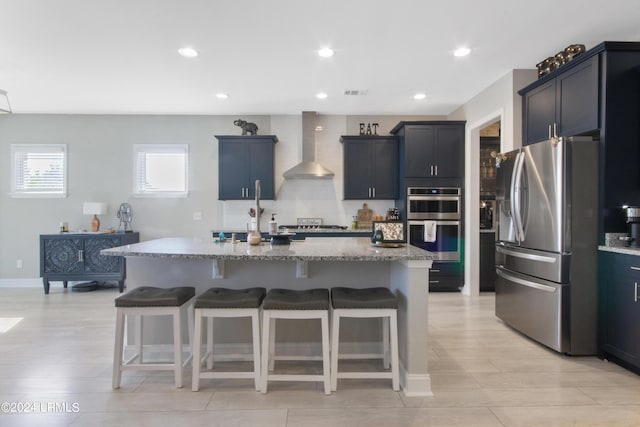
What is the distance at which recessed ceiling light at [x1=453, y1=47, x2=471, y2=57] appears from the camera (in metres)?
3.30

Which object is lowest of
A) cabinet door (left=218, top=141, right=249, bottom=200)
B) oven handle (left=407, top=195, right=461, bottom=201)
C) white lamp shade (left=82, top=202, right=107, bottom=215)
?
white lamp shade (left=82, top=202, right=107, bottom=215)

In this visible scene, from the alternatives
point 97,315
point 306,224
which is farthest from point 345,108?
point 97,315

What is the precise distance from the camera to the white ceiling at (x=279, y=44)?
2.65 m

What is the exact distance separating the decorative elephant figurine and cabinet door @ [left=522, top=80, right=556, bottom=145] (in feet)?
11.8

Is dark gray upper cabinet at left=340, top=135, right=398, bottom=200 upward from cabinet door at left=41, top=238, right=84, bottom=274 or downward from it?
upward

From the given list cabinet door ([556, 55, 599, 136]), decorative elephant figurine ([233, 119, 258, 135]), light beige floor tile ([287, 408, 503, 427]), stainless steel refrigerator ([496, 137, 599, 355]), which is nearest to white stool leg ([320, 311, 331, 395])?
light beige floor tile ([287, 408, 503, 427])

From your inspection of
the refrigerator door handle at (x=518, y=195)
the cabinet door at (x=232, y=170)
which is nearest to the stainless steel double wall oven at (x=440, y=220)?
the refrigerator door handle at (x=518, y=195)

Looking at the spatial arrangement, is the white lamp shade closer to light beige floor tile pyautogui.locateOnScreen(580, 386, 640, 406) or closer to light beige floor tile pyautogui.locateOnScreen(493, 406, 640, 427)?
light beige floor tile pyautogui.locateOnScreen(493, 406, 640, 427)

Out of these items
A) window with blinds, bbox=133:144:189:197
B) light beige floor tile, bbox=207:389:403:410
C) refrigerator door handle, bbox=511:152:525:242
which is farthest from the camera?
window with blinds, bbox=133:144:189:197

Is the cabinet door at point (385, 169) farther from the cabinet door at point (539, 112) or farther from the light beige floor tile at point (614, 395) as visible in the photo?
the light beige floor tile at point (614, 395)

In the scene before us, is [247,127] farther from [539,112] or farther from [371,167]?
[539,112]

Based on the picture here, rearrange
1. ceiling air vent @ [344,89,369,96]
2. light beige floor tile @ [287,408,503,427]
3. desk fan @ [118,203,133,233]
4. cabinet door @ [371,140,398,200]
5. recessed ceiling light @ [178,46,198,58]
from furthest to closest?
desk fan @ [118,203,133,233]
cabinet door @ [371,140,398,200]
ceiling air vent @ [344,89,369,96]
recessed ceiling light @ [178,46,198,58]
light beige floor tile @ [287,408,503,427]

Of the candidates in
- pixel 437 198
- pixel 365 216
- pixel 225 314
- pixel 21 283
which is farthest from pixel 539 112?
pixel 21 283

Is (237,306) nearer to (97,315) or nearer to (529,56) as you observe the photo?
(97,315)
